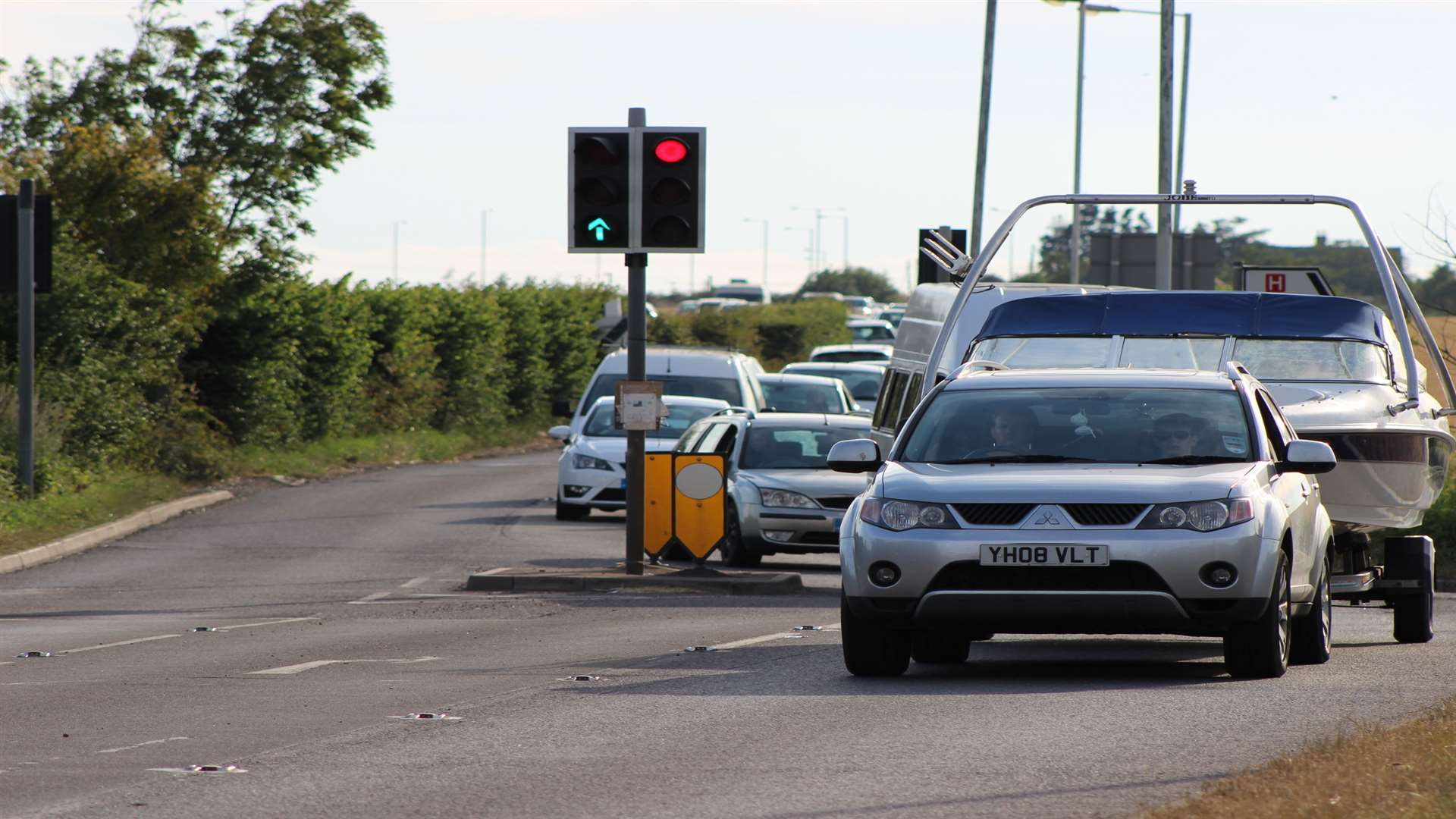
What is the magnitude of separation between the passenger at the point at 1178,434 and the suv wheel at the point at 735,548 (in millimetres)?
9739

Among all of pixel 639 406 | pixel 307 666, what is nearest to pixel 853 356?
pixel 639 406

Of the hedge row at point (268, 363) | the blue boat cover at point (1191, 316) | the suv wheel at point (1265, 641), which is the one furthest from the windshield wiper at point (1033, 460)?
the hedge row at point (268, 363)

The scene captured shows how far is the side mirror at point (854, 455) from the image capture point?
35.6 feet

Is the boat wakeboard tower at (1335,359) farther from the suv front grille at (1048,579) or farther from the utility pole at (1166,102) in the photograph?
the utility pole at (1166,102)

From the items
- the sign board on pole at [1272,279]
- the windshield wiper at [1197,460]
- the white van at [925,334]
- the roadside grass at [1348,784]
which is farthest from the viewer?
the sign board on pole at [1272,279]

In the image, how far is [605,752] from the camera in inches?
326

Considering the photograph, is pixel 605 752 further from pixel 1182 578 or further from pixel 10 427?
pixel 10 427

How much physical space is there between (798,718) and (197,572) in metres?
11.8

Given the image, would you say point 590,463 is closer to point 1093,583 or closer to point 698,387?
point 698,387

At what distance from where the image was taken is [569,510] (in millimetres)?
25703

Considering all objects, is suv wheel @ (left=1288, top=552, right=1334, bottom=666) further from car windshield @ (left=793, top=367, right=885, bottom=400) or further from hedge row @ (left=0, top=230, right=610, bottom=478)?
car windshield @ (left=793, top=367, right=885, bottom=400)

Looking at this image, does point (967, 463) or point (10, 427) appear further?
point (10, 427)

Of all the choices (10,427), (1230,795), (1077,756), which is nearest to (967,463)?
(1077,756)

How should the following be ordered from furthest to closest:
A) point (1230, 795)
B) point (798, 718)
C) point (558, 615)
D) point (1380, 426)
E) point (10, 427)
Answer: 1. point (10, 427)
2. point (558, 615)
3. point (1380, 426)
4. point (798, 718)
5. point (1230, 795)
